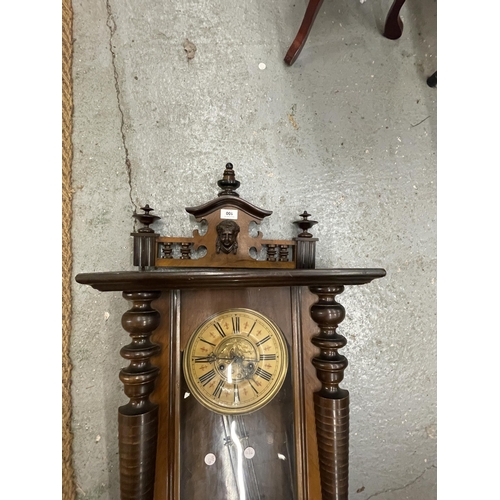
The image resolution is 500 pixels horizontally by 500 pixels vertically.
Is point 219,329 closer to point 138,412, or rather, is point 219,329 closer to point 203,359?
point 203,359

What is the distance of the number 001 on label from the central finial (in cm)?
4

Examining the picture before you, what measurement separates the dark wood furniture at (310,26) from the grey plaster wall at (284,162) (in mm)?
27

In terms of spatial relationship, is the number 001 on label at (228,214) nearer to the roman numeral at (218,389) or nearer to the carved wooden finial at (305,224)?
the carved wooden finial at (305,224)

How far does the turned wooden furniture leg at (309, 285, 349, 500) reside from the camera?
22.4 inches

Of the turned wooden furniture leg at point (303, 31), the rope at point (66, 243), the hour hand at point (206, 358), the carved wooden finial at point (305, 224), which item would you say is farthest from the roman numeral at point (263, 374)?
the turned wooden furniture leg at point (303, 31)

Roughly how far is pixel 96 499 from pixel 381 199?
1088mm

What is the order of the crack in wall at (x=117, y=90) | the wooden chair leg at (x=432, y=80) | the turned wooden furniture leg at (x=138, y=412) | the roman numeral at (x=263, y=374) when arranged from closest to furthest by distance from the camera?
the turned wooden furniture leg at (x=138, y=412) < the roman numeral at (x=263, y=374) < the crack in wall at (x=117, y=90) < the wooden chair leg at (x=432, y=80)

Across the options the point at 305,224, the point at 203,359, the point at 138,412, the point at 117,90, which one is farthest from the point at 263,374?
the point at 117,90

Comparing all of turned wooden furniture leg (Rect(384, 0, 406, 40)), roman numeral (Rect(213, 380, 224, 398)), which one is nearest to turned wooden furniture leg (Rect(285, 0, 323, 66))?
turned wooden furniture leg (Rect(384, 0, 406, 40))

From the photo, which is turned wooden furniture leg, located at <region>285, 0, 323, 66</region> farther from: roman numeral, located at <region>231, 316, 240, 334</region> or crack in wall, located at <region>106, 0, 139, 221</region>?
roman numeral, located at <region>231, 316, 240, 334</region>

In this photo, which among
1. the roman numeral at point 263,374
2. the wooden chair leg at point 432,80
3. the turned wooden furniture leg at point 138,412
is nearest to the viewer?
the turned wooden furniture leg at point 138,412

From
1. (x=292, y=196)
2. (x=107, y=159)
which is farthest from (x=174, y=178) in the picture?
(x=292, y=196)

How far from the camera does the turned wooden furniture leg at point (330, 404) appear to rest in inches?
22.4

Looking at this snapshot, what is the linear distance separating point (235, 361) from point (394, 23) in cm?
104
